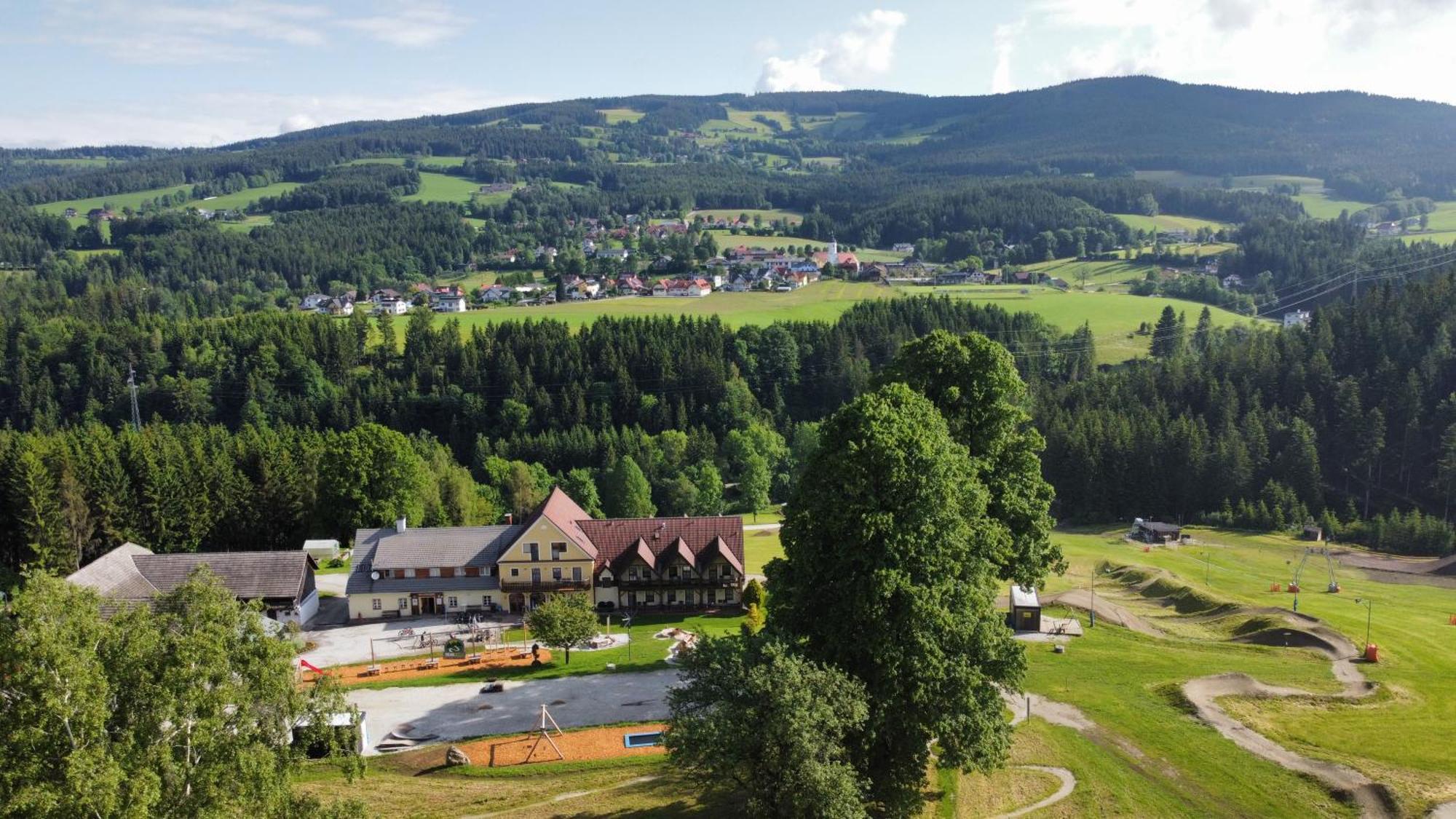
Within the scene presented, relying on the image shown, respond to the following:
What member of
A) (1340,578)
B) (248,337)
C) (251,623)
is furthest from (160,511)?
(1340,578)

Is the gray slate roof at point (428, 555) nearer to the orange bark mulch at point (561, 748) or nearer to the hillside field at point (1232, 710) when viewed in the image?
the orange bark mulch at point (561, 748)

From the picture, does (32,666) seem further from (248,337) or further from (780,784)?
(248,337)

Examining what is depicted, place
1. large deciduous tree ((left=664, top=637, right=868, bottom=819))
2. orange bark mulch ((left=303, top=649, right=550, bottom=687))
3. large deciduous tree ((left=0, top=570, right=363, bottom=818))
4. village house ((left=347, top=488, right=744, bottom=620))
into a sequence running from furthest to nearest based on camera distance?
village house ((left=347, top=488, right=744, bottom=620)) → orange bark mulch ((left=303, top=649, right=550, bottom=687)) → large deciduous tree ((left=664, top=637, right=868, bottom=819)) → large deciduous tree ((left=0, top=570, right=363, bottom=818))

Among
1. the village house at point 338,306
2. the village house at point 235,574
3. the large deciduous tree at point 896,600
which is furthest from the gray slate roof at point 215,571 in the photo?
the village house at point 338,306

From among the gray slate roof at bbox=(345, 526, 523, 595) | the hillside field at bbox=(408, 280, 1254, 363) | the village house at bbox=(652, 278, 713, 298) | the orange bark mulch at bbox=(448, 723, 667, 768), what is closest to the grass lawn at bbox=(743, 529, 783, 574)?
the gray slate roof at bbox=(345, 526, 523, 595)

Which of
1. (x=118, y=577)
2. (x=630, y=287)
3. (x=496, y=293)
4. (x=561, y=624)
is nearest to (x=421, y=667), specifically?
(x=561, y=624)

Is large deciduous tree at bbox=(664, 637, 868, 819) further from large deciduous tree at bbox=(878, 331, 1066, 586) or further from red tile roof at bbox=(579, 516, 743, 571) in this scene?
red tile roof at bbox=(579, 516, 743, 571)

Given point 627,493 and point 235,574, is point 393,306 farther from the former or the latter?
point 235,574
